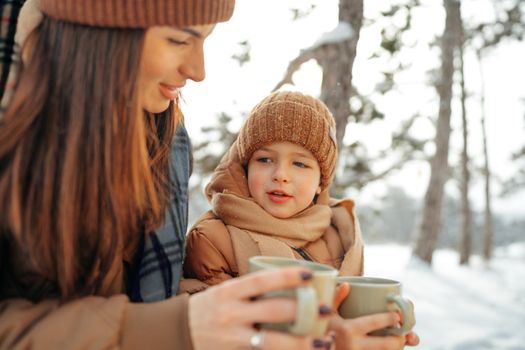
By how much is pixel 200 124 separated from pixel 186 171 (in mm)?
4467

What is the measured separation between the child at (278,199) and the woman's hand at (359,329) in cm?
53

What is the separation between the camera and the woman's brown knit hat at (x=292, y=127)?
2148mm

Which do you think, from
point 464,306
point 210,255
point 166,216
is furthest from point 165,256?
point 464,306

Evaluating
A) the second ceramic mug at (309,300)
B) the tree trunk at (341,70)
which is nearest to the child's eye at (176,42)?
the second ceramic mug at (309,300)

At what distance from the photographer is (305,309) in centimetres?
102

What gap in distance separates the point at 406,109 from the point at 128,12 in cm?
978

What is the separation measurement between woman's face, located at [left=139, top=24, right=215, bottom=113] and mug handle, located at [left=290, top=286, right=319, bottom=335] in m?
0.68

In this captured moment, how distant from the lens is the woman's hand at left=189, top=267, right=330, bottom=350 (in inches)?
41.4

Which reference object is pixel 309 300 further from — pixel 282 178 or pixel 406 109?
pixel 406 109

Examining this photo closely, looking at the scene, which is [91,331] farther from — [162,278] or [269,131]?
[269,131]

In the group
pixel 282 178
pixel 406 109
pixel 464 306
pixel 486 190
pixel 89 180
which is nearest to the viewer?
pixel 89 180

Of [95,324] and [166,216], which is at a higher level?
[166,216]

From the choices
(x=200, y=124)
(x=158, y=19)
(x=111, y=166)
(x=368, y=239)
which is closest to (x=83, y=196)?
(x=111, y=166)

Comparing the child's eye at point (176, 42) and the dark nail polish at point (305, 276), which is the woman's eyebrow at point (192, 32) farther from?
the dark nail polish at point (305, 276)
